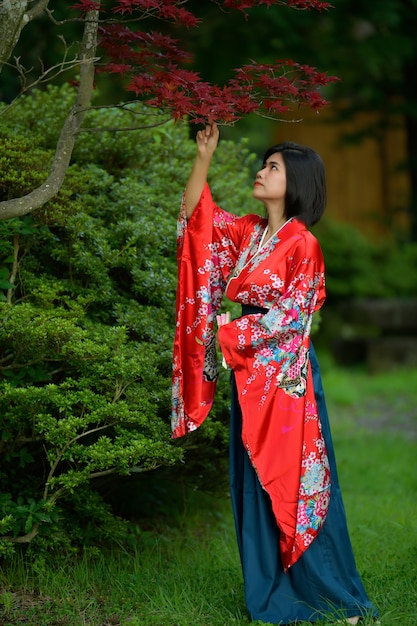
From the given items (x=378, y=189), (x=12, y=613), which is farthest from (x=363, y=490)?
(x=378, y=189)

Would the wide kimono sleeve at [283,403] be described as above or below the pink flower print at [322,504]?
above

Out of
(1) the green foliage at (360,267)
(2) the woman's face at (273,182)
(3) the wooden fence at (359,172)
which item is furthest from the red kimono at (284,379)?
(3) the wooden fence at (359,172)

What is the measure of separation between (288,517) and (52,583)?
1.02m

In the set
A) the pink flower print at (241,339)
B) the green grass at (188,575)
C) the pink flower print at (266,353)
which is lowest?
the green grass at (188,575)

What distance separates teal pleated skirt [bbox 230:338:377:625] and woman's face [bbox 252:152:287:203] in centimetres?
68

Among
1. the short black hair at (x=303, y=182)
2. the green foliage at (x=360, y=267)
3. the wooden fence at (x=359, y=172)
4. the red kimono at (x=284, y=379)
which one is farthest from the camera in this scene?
the wooden fence at (x=359, y=172)

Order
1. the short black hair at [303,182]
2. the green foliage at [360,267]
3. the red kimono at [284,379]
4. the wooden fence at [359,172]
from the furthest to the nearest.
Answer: the wooden fence at [359,172], the green foliage at [360,267], the short black hair at [303,182], the red kimono at [284,379]

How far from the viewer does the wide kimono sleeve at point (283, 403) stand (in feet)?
9.66

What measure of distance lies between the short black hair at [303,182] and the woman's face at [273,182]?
0.02 m

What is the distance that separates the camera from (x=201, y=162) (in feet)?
10.1

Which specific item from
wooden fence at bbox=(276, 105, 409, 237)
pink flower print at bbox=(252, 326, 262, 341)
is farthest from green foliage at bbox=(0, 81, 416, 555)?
wooden fence at bbox=(276, 105, 409, 237)

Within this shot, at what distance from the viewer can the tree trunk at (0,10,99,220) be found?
10.1 feet

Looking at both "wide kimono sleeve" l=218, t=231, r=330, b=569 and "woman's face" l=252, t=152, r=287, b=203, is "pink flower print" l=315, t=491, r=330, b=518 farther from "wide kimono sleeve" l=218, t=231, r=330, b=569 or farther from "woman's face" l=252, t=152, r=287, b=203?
"woman's face" l=252, t=152, r=287, b=203

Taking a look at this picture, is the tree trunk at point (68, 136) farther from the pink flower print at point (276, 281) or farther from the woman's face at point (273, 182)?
the pink flower print at point (276, 281)
